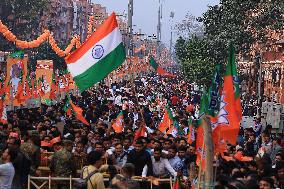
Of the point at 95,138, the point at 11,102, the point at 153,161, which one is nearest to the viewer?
the point at 153,161

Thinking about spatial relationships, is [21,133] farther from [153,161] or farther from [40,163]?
[153,161]

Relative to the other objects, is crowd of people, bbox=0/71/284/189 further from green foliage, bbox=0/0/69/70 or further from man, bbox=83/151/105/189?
green foliage, bbox=0/0/69/70

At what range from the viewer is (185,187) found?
10.5 meters

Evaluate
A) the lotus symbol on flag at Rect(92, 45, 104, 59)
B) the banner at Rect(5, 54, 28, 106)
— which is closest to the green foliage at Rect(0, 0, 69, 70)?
the banner at Rect(5, 54, 28, 106)

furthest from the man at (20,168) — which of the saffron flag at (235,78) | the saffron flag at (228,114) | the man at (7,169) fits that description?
the saffron flag at (235,78)

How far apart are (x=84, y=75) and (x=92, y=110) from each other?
462 inches

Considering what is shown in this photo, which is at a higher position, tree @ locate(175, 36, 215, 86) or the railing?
tree @ locate(175, 36, 215, 86)

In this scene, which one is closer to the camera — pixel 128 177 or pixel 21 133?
pixel 128 177

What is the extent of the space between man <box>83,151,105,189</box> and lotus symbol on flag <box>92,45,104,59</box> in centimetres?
447

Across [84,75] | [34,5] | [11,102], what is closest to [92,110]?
[11,102]

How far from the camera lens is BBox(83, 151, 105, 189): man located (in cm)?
870

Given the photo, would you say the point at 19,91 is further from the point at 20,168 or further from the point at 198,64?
the point at 198,64

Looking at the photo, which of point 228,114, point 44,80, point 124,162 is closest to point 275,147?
point 124,162

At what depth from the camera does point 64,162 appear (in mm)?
11547
